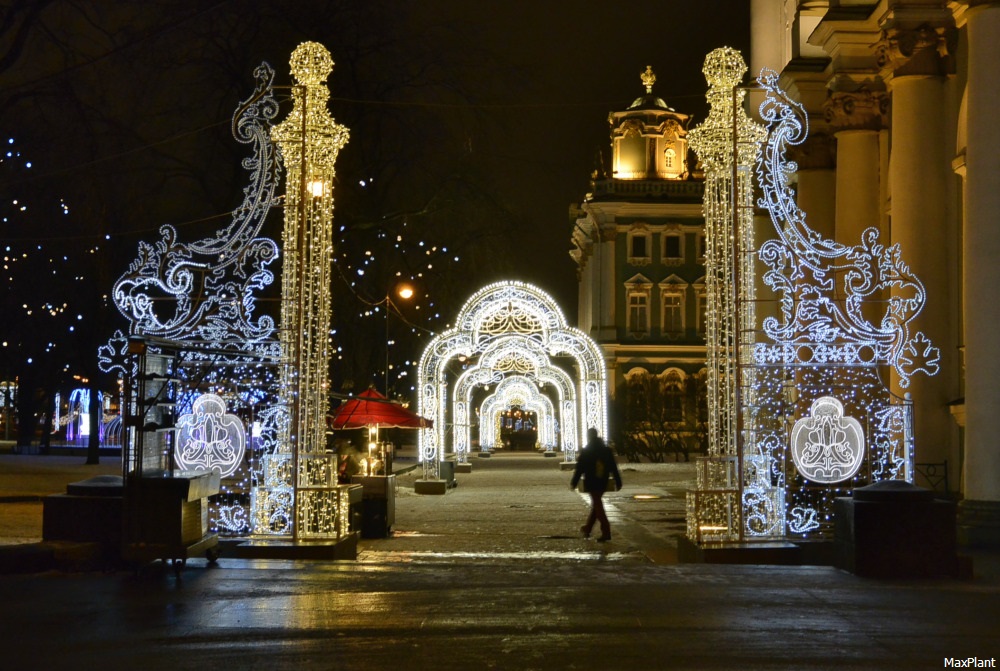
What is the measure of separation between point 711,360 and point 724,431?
3.17 ft

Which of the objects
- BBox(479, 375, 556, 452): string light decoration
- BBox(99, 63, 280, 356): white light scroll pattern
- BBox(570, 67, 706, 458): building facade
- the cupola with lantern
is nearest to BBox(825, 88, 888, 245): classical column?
BBox(99, 63, 280, 356): white light scroll pattern

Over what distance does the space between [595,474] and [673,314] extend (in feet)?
210

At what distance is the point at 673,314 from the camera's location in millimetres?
84438

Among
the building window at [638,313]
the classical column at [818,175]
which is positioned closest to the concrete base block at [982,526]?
the classical column at [818,175]

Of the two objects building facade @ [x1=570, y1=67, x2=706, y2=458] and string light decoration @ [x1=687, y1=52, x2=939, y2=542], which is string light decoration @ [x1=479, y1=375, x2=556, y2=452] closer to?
building facade @ [x1=570, y1=67, x2=706, y2=458]

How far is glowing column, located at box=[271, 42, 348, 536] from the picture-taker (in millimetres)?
16484

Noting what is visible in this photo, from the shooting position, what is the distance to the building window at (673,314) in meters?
84.0

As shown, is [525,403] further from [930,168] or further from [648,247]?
[930,168]

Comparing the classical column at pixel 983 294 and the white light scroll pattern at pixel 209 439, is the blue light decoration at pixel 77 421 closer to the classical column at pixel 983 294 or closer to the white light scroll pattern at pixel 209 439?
the white light scroll pattern at pixel 209 439

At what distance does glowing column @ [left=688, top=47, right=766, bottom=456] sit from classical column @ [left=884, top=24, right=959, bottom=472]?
218 inches

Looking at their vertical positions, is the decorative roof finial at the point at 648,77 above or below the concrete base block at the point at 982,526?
above

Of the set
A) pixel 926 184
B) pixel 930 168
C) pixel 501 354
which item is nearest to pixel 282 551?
pixel 926 184

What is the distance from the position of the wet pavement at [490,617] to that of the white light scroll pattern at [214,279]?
2.94 metres

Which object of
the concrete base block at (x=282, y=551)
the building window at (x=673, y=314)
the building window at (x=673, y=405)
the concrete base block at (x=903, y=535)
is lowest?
the concrete base block at (x=282, y=551)
